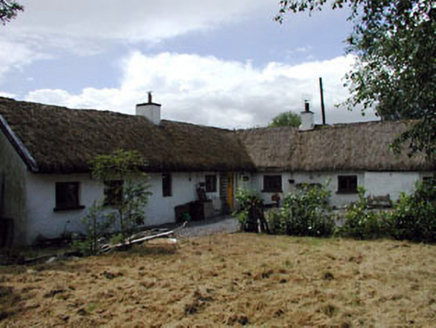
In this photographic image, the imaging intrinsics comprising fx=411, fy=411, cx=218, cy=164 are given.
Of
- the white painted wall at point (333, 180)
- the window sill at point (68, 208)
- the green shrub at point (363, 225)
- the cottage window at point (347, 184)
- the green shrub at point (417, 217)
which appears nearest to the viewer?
the green shrub at point (417, 217)

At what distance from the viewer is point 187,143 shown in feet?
65.1

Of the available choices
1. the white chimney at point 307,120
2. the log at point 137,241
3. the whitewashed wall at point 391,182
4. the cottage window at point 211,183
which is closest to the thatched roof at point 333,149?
the whitewashed wall at point 391,182

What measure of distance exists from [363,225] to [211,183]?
909cm

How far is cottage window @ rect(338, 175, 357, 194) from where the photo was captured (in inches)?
831

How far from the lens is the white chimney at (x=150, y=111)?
2025 cm

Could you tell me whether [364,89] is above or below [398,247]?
above

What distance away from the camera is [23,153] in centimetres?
1185

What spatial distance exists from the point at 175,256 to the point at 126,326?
15.2ft

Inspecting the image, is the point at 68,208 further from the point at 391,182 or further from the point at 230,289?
the point at 391,182

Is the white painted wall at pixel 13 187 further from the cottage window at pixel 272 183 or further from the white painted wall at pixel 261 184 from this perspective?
the cottage window at pixel 272 183

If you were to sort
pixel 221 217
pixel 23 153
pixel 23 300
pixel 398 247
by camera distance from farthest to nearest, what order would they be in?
pixel 221 217 < pixel 23 153 < pixel 398 247 < pixel 23 300

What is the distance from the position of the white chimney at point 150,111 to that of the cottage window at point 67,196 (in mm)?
7429

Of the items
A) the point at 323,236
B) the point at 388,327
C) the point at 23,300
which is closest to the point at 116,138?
the point at 323,236

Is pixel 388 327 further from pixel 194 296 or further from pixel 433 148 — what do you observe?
pixel 433 148
